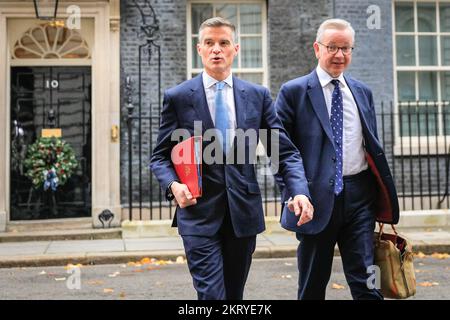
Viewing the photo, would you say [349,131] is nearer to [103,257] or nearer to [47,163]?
[103,257]

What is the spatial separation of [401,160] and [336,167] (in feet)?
25.2

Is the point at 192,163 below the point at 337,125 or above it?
below

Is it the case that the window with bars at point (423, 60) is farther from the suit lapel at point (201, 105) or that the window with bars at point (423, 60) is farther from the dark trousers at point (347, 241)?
the suit lapel at point (201, 105)

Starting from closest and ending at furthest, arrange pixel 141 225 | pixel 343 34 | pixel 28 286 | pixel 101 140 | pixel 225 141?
pixel 225 141 < pixel 343 34 < pixel 28 286 < pixel 141 225 < pixel 101 140

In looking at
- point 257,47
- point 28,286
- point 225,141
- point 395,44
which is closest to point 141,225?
point 28,286

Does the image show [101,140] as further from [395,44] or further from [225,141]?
[225,141]

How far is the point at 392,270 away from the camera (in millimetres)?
3422

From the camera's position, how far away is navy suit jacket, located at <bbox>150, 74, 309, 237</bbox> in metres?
3.19

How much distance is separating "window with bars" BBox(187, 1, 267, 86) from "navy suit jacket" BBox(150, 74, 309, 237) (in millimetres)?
7850

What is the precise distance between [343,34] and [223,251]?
150cm

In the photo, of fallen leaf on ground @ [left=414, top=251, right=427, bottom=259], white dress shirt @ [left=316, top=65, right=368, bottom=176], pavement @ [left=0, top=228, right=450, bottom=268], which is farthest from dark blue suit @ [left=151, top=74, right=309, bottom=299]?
fallen leaf on ground @ [left=414, top=251, right=427, bottom=259]

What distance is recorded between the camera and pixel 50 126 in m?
10.6

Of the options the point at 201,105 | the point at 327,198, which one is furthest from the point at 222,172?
the point at 327,198

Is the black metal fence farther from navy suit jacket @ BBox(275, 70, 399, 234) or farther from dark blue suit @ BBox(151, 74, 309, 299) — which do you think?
dark blue suit @ BBox(151, 74, 309, 299)
